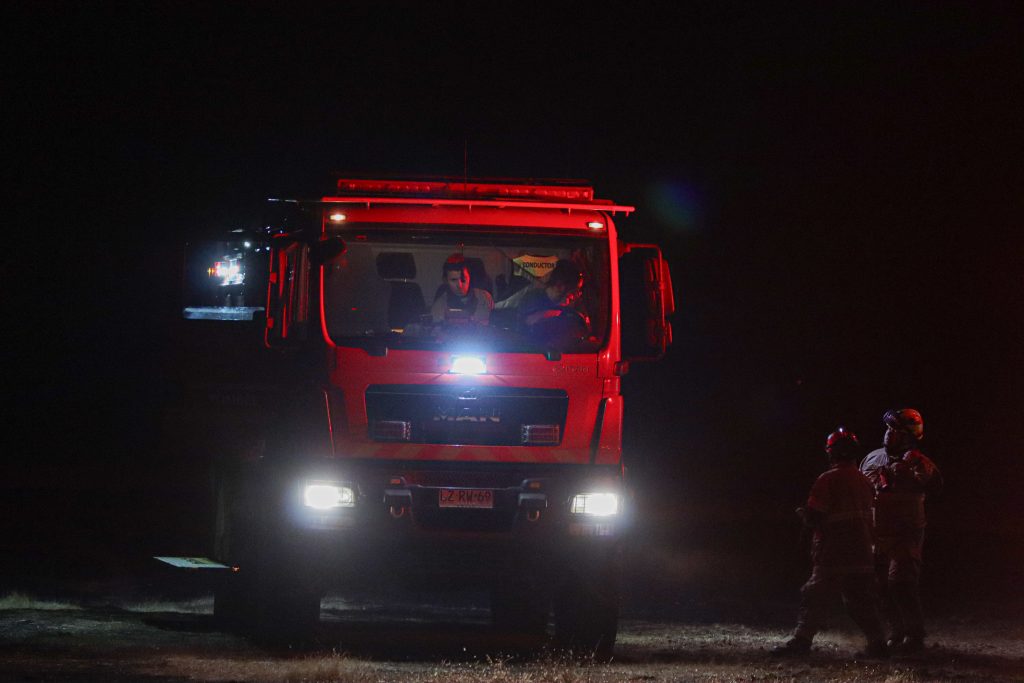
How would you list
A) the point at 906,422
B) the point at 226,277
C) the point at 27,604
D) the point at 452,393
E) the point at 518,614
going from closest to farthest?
the point at 452,393 < the point at 906,422 < the point at 226,277 < the point at 518,614 < the point at 27,604

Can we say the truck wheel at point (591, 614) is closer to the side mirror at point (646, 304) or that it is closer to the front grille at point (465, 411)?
the front grille at point (465, 411)

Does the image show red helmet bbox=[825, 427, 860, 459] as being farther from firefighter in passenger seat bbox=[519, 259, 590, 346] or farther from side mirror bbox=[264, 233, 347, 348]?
side mirror bbox=[264, 233, 347, 348]

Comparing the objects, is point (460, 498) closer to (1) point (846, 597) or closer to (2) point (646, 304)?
(2) point (646, 304)

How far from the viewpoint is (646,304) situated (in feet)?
34.9

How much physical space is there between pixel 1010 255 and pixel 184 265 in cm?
3879

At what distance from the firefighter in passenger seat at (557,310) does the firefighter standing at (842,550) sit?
2.10m

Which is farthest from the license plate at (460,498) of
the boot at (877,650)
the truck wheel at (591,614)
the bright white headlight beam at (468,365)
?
the boot at (877,650)

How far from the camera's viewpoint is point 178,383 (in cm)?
1362

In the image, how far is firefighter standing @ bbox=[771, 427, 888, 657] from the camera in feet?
35.0

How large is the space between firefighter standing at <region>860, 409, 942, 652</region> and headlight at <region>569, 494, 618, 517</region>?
7.84 ft

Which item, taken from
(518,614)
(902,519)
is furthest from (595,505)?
(518,614)

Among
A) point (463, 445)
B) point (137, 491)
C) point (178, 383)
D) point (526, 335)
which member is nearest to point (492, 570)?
point (463, 445)

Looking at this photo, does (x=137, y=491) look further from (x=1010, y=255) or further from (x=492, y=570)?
(x=1010, y=255)

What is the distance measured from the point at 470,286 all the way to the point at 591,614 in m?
2.60
